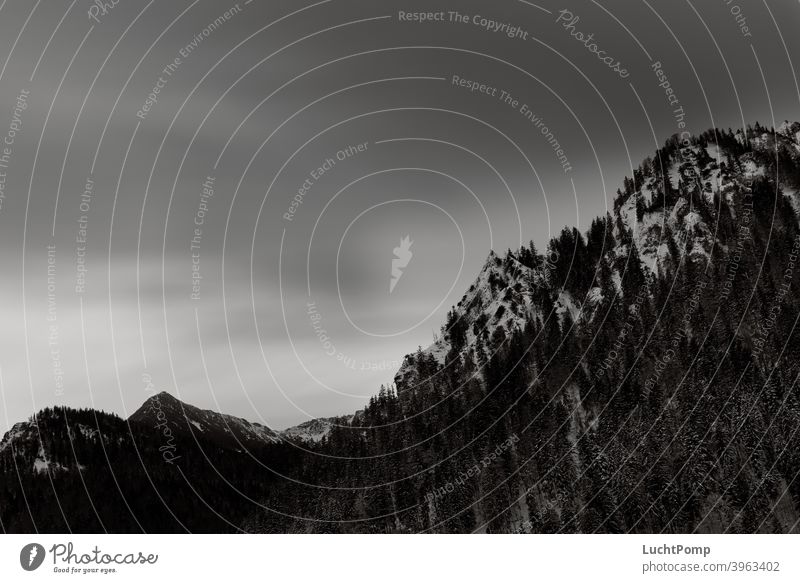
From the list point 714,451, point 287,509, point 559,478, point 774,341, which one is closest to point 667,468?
point 714,451

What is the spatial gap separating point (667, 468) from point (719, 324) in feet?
191

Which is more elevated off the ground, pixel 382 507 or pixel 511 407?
pixel 511 407

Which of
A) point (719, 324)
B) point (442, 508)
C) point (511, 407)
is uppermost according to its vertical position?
point (719, 324)

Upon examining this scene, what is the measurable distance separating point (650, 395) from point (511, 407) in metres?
39.3

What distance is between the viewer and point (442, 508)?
160250 millimetres
